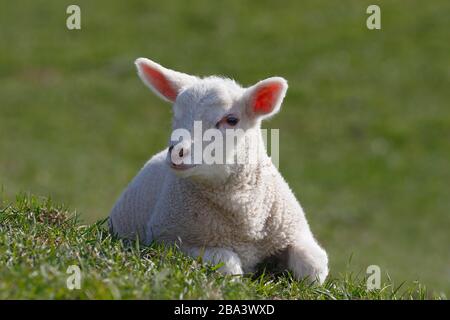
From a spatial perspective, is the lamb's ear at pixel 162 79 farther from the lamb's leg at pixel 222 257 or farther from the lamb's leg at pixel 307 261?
the lamb's leg at pixel 307 261

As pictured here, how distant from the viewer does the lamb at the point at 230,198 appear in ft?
22.7

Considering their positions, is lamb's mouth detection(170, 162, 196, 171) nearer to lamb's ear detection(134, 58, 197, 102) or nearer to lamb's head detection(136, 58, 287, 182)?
lamb's head detection(136, 58, 287, 182)

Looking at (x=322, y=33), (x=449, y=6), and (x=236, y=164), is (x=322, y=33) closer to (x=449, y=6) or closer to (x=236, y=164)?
(x=449, y=6)

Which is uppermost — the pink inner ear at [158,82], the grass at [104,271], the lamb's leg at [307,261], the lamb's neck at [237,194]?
the pink inner ear at [158,82]

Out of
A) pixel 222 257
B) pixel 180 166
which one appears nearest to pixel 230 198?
pixel 222 257

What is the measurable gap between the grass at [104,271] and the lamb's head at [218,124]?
2.12 ft

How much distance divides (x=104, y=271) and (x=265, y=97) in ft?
6.48

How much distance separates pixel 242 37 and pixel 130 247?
20.3 m

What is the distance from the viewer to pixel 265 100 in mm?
7105

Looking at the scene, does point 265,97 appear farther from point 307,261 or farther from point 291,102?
point 291,102

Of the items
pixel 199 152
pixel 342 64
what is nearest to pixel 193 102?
pixel 199 152

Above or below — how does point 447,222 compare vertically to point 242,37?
below

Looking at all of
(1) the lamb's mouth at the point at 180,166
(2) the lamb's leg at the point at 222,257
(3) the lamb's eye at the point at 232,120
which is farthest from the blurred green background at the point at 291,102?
(1) the lamb's mouth at the point at 180,166

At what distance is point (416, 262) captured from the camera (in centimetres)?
1670
